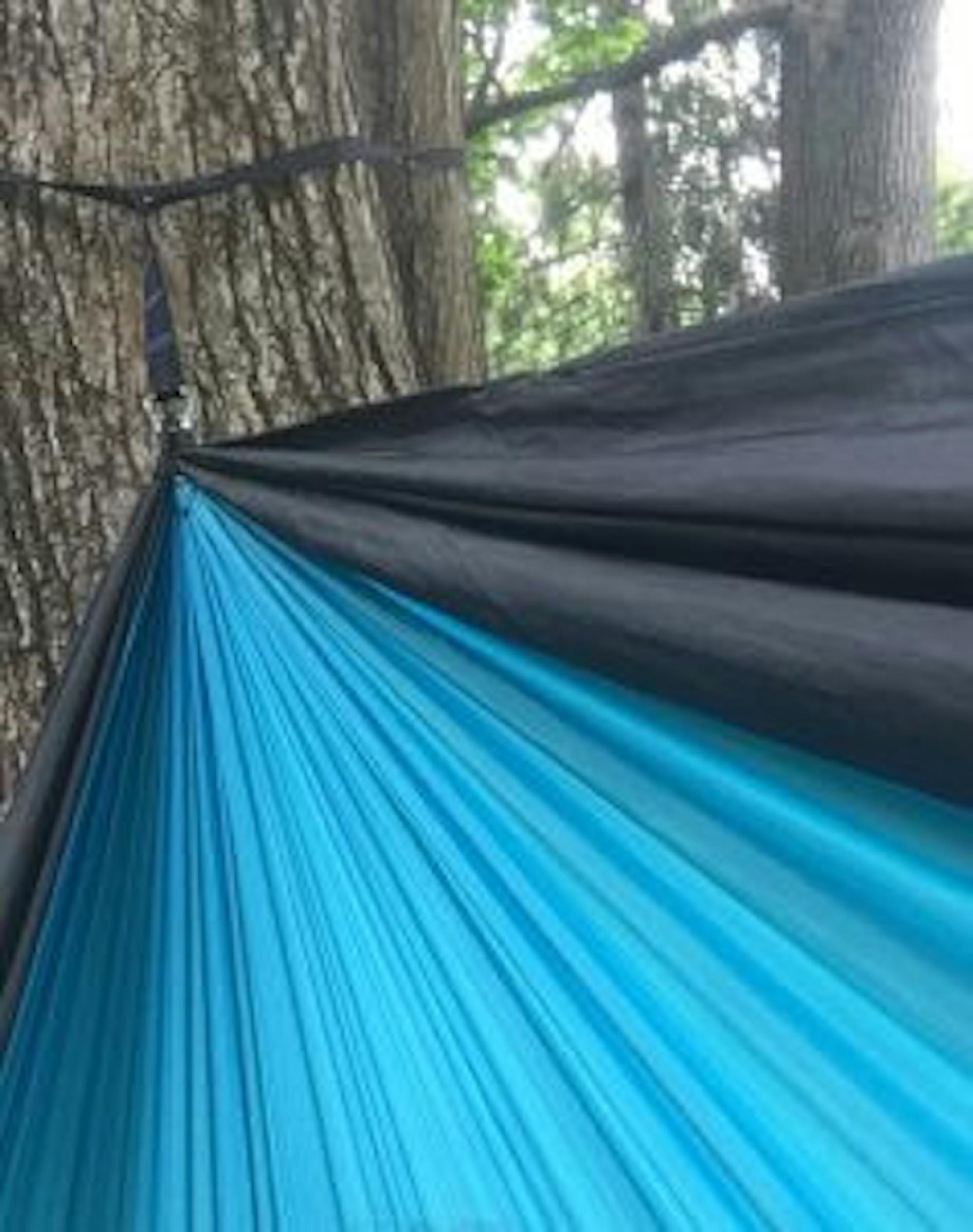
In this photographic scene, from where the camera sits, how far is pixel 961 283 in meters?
1.49

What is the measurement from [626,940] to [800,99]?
4.36 metres

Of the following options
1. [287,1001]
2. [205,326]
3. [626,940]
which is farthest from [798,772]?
[205,326]

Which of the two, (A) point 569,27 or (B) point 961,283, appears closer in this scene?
(B) point 961,283

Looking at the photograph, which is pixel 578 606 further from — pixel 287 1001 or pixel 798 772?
pixel 287 1001

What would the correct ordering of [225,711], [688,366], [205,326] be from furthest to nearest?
[205,326] < [225,711] < [688,366]

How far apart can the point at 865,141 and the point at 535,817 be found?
13.5ft

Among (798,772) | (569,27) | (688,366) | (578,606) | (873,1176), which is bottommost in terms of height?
(873,1176)

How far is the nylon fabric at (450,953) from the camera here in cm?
139

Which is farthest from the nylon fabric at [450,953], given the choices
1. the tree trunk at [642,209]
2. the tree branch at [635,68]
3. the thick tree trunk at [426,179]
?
the tree trunk at [642,209]

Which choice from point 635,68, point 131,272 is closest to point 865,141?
point 635,68

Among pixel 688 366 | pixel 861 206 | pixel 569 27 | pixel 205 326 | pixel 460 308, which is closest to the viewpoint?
pixel 688 366

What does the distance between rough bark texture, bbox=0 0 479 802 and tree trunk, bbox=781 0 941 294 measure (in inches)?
127

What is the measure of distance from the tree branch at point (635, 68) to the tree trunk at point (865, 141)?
41 centimetres

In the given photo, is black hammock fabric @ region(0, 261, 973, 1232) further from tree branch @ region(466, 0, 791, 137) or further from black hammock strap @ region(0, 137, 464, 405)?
tree branch @ region(466, 0, 791, 137)
